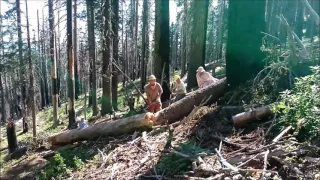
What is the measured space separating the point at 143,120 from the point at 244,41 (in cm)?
276

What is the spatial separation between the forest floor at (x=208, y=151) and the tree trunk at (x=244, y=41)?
45 centimetres

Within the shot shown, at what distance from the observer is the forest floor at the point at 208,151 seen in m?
3.71

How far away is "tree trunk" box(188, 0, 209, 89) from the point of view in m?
14.2

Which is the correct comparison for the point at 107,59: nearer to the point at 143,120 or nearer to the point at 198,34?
the point at 198,34

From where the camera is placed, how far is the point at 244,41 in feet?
24.7

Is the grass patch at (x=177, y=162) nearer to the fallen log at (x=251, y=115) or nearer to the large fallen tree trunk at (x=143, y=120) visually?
the fallen log at (x=251, y=115)

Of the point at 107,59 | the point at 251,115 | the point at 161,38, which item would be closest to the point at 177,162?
the point at 251,115

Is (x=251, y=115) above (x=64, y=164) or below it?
above

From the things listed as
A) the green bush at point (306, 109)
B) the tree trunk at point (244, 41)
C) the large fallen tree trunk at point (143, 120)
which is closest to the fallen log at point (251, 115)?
the green bush at point (306, 109)

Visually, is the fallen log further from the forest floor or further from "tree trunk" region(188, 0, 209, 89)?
"tree trunk" region(188, 0, 209, 89)

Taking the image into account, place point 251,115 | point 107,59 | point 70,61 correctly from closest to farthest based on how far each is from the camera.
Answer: point 251,115, point 107,59, point 70,61

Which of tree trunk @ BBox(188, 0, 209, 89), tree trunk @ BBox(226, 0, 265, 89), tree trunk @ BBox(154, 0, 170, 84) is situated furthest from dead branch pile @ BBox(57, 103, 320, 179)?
tree trunk @ BBox(188, 0, 209, 89)

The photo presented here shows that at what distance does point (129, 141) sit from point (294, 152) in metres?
3.49

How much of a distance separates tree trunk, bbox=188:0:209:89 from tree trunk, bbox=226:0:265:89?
662 centimetres
